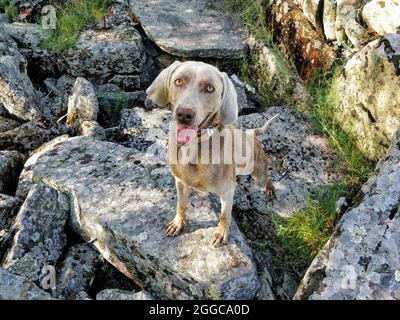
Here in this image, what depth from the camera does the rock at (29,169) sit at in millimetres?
5039

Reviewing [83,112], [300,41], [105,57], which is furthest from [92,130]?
[300,41]

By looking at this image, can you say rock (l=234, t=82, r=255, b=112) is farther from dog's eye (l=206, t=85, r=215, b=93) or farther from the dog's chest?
dog's eye (l=206, t=85, r=215, b=93)

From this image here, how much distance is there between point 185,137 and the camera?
3.46m

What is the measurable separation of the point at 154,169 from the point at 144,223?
2.72ft

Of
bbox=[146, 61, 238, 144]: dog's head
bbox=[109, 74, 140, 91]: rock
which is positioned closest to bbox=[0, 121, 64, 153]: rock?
bbox=[109, 74, 140, 91]: rock

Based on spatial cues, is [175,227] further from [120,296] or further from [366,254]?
[366,254]

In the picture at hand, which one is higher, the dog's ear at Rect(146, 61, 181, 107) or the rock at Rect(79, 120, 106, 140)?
the dog's ear at Rect(146, 61, 181, 107)

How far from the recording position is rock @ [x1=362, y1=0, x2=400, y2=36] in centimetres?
523

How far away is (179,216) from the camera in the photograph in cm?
437

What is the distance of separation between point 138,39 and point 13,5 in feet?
7.57

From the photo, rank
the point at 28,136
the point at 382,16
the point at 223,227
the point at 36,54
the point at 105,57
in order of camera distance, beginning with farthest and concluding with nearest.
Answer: the point at 36,54
the point at 105,57
the point at 28,136
the point at 382,16
the point at 223,227

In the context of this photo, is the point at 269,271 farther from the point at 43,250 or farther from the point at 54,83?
the point at 54,83

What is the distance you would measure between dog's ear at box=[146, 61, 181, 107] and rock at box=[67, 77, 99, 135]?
243cm
